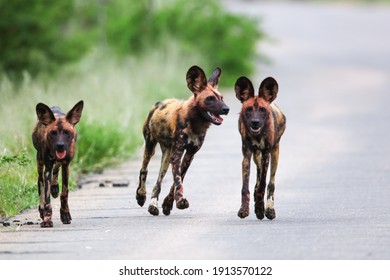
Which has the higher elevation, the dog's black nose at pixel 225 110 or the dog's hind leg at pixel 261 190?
the dog's black nose at pixel 225 110

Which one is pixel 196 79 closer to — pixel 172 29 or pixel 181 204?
pixel 181 204

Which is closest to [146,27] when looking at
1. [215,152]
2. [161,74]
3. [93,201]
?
[161,74]

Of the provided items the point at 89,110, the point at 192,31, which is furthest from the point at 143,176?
the point at 192,31

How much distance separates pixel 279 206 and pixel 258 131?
4.93 ft

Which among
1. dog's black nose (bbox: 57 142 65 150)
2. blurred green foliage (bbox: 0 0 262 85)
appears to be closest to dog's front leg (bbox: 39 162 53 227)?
dog's black nose (bbox: 57 142 65 150)

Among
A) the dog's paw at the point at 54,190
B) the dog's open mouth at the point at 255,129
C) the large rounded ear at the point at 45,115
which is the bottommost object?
the dog's paw at the point at 54,190

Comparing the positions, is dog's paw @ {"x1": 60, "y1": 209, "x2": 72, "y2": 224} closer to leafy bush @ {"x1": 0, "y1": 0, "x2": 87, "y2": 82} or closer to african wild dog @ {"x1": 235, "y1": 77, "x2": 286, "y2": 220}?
african wild dog @ {"x1": 235, "y1": 77, "x2": 286, "y2": 220}

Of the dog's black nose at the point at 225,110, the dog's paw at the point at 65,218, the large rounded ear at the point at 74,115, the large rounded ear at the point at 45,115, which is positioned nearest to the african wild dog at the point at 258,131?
the dog's black nose at the point at 225,110

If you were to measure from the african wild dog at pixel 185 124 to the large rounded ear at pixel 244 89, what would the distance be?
19 cm

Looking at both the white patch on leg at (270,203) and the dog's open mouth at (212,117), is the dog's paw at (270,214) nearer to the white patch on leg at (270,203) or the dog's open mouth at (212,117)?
the white patch on leg at (270,203)

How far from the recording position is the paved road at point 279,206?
10.9 meters

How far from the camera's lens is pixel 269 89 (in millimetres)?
12773

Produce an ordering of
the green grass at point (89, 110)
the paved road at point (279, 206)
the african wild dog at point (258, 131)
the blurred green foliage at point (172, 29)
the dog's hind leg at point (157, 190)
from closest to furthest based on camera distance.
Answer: the paved road at point (279, 206) → the african wild dog at point (258, 131) → the dog's hind leg at point (157, 190) → the green grass at point (89, 110) → the blurred green foliage at point (172, 29)
